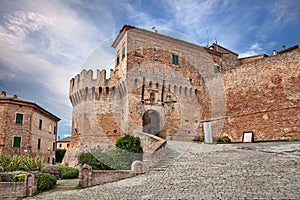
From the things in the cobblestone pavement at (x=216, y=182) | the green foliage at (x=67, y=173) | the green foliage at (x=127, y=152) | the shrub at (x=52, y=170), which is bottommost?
the green foliage at (x=67, y=173)

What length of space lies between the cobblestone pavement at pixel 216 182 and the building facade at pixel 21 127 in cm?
1468

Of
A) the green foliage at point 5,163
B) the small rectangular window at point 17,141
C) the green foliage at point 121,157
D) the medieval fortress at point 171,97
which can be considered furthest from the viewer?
the small rectangular window at point 17,141

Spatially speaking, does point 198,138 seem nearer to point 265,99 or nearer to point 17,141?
point 265,99

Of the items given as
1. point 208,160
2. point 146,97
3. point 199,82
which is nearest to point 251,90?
point 199,82

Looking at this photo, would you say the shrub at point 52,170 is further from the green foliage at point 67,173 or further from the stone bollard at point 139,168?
the stone bollard at point 139,168

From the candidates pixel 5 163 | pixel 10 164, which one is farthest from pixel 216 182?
pixel 5 163

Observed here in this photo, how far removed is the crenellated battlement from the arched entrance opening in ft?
11.4

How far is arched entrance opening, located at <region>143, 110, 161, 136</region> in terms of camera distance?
19.7 metres

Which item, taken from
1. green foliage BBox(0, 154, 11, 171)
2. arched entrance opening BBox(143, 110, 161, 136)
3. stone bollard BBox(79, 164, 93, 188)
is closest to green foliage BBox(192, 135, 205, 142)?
arched entrance opening BBox(143, 110, 161, 136)

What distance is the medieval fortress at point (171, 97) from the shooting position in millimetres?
17906

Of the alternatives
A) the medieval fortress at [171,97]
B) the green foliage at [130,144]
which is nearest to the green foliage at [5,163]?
the green foliage at [130,144]

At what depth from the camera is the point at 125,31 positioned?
19406 mm

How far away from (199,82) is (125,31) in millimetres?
8856

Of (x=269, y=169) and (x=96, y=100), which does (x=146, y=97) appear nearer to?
(x=96, y=100)
